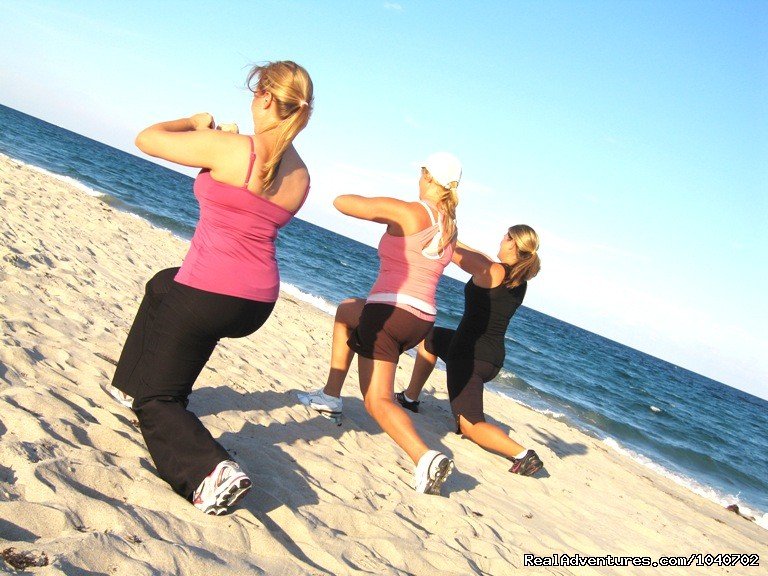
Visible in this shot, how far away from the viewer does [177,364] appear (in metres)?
2.81

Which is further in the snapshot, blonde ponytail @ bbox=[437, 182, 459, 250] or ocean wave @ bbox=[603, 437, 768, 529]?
ocean wave @ bbox=[603, 437, 768, 529]

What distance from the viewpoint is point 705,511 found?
746 cm

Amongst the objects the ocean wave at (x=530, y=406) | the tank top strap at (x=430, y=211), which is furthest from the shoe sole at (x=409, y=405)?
the ocean wave at (x=530, y=406)

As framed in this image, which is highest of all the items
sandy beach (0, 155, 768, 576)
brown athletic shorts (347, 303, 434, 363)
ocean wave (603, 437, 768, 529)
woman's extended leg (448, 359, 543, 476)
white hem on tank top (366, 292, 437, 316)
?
white hem on tank top (366, 292, 437, 316)

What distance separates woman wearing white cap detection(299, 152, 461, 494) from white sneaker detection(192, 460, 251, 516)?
1461 millimetres

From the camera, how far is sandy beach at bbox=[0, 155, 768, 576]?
234cm

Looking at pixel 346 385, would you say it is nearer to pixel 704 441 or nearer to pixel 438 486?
pixel 438 486

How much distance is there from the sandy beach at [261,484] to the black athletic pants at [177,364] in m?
0.16

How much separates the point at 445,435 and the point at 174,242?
9670 mm

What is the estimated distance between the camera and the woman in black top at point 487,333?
5.15 metres

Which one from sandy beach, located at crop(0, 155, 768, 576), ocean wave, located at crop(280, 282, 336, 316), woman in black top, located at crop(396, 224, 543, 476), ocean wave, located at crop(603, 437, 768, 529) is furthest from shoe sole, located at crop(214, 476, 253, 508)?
ocean wave, located at crop(280, 282, 336, 316)

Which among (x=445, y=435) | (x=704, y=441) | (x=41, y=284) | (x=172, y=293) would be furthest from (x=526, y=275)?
(x=704, y=441)

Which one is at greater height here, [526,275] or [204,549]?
[526,275]

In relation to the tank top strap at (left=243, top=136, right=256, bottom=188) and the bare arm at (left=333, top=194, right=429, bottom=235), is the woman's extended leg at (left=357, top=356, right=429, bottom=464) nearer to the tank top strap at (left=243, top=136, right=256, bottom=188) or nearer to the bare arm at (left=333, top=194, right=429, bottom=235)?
the bare arm at (left=333, top=194, right=429, bottom=235)
